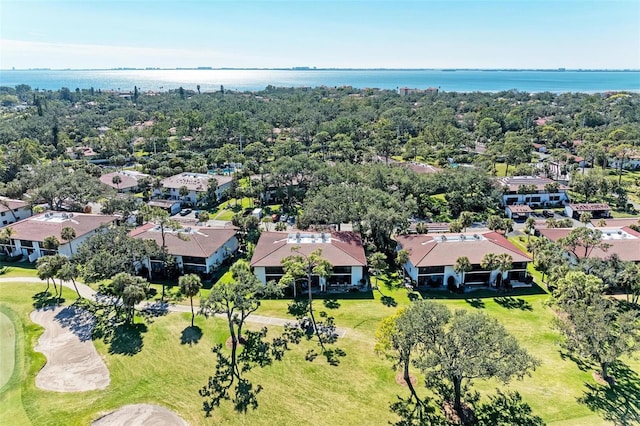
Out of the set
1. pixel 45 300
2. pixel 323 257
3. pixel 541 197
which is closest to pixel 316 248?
pixel 323 257

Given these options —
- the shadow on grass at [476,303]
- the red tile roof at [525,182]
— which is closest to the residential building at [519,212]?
the red tile roof at [525,182]

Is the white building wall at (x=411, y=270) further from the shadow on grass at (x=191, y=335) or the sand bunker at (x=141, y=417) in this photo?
the sand bunker at (x=141, y=417)

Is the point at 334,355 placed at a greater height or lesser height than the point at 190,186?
lesser

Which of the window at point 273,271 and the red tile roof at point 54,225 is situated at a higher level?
the red tile roof at point 54,225

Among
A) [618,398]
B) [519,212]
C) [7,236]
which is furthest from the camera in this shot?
[519,212]

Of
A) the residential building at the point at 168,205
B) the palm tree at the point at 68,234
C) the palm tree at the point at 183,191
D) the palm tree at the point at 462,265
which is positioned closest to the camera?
the palm tree at the point at 462,265

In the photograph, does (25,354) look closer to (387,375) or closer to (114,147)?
(387,375)

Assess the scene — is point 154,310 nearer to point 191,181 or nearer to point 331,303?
point 331,303
